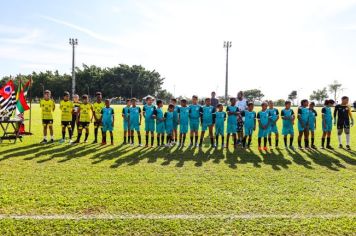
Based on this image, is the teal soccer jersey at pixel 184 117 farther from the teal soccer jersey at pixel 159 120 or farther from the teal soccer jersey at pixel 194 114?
the teal soccer jersey at pixel 159 120

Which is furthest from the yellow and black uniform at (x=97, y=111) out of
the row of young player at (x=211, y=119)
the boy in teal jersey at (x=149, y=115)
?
the boy in teal jersey at (x=149, y=115)

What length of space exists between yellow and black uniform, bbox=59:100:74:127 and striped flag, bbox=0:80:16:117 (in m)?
2.69

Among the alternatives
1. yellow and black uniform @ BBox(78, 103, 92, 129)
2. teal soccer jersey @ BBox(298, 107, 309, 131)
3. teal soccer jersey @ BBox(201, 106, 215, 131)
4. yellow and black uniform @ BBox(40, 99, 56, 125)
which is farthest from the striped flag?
teal soccer jersey @ BBox(298, 107, 309, 131)

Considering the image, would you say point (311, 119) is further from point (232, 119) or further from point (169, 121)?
point (169, 121)

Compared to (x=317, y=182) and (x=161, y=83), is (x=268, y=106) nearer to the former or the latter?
(x=317, y=182)

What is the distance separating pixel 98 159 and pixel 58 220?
16.9 feet

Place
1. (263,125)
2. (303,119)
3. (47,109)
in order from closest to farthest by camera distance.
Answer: (263,125) → (303,119) → (47,109)

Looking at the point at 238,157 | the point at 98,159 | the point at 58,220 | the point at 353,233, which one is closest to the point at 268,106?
the point at 238,157

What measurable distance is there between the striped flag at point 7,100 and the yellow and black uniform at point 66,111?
2.69 meters

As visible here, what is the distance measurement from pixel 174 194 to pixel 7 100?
11535mm

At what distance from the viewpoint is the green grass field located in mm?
4832

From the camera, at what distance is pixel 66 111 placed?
13.8m

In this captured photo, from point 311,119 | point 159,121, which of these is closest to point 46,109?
point 159,121

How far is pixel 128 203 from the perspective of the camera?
19.0 feet
